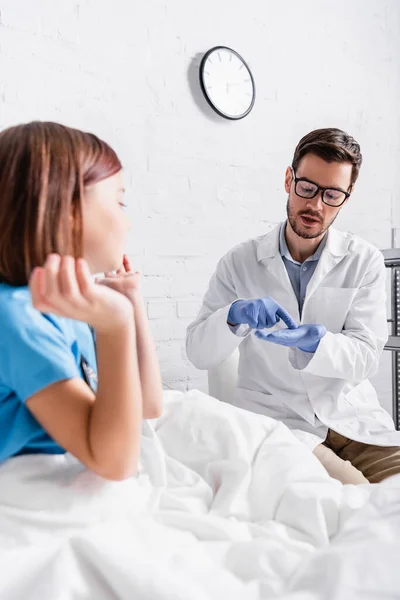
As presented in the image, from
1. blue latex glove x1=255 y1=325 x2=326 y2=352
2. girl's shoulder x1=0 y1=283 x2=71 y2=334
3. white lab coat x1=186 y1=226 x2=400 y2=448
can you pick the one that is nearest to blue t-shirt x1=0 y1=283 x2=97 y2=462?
girl's shoulder x1=0 y1=283 x2=71 y2=334

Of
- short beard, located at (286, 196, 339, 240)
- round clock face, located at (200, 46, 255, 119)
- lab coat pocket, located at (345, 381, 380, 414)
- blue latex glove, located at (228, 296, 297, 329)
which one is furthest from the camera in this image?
round clock face, located at (200, 46, 255, 119)

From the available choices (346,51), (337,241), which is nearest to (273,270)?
(337,241)

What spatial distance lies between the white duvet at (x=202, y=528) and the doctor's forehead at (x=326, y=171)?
3.16 feet

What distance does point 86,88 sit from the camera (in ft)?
6.29

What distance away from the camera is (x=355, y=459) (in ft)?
5.00

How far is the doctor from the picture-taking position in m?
1.51

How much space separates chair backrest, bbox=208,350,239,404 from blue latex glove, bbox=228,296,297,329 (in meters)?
0.34

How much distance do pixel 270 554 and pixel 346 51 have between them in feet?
9.22

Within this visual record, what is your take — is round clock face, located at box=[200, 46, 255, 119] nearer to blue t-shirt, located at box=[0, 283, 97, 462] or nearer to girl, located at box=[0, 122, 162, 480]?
girl, located at box=[0, 122, 162, 480]

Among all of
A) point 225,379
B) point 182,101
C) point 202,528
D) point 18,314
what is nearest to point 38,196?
point 18,314

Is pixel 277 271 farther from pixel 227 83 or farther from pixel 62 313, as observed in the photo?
pixel 62 313

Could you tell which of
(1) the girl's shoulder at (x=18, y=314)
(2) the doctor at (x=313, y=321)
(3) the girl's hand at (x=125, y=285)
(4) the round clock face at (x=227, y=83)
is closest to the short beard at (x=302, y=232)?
(2) the doctor at (x=313, y=321)

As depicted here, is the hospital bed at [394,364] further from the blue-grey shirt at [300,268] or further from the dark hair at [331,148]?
the dark hair at [331,148]

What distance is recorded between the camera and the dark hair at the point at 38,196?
0.74 meters
